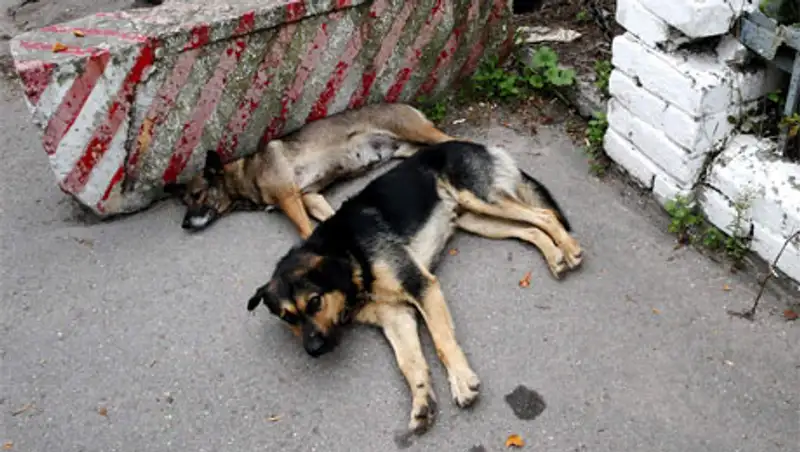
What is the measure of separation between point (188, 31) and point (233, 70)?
377 millimetres

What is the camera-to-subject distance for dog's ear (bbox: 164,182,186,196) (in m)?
4.96

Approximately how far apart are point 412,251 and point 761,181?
1793mm

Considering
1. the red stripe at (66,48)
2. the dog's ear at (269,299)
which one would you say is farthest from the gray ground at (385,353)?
the red stripe at (66,48)

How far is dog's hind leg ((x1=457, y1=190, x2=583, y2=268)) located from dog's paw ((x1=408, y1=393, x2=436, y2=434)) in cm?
117

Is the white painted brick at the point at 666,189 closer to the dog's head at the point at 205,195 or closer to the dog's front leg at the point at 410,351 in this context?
the dog's front leg at the point at 410,351

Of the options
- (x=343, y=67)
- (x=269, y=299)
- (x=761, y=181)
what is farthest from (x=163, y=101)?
(x=761, y=181)

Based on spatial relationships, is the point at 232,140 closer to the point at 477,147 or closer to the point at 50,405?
the point at 477,147

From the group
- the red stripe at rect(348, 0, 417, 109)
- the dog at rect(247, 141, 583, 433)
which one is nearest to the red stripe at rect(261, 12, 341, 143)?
the red stripe at rect(348, 0, 417, 109)

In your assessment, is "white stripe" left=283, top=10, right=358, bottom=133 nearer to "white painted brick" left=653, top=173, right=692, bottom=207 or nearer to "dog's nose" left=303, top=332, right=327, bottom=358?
"dog's nose" left=303, top=332, right=327, bottom=358

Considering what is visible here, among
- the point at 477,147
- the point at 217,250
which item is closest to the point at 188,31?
the point at 217,250

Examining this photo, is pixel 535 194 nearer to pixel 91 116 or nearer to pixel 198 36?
pixel 198 36

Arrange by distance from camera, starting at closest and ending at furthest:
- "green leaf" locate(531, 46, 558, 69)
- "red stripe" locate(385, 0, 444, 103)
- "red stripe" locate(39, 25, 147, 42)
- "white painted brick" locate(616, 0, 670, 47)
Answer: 1. "white painted brick" locate(616, 0, 670, 47)
2. "red stripe" locate(39, 25, 147, 42)
3. "red stripe" locate(385, 0, 444, 103)
4. "green leaf" locate(531, 46, 558, 69)

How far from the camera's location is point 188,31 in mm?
4570

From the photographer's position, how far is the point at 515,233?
434cm
